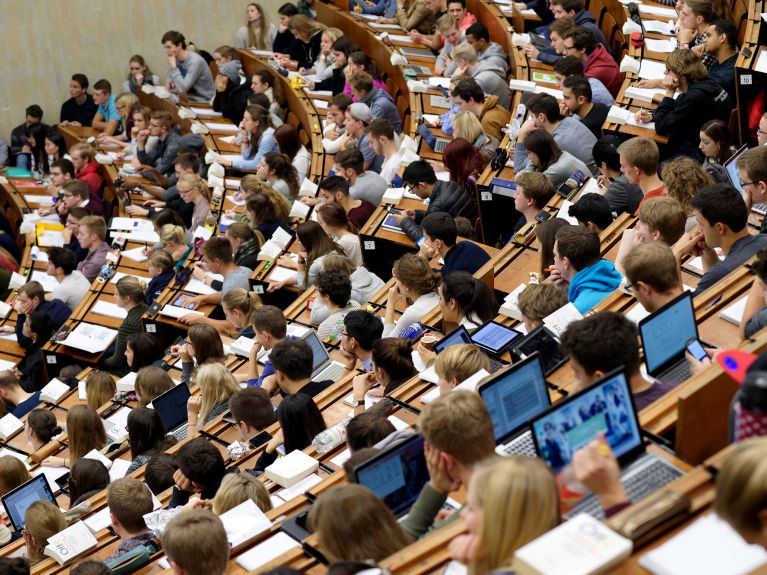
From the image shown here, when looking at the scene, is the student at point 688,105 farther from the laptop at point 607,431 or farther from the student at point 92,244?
the student at point 92,244

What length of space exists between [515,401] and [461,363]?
0.64m

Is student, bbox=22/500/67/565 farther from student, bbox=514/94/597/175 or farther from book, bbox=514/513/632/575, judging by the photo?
student, bbox=514/94/597/175

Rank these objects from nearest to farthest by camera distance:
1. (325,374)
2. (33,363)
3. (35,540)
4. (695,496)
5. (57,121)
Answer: (695,496) → (35,540) → (325,374) → (33,363) → (57,121)

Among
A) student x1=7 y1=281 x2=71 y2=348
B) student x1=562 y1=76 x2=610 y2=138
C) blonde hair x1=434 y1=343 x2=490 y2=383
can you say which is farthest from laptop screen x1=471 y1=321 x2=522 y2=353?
student x1=7 y1=281 x2=71 y2=348

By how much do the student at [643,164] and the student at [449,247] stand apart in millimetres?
868

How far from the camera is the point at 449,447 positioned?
2947 millimetres

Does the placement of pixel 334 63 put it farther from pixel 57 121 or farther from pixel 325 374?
pixel 325 374

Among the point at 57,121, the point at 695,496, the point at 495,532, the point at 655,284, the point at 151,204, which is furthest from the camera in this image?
the point at 57,121

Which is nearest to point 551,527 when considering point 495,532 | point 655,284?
point 495,532

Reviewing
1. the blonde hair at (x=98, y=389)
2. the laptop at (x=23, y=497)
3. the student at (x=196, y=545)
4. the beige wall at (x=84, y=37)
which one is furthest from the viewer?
the beige wall at (x=84, y=37)

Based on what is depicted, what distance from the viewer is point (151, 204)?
30.6 feet

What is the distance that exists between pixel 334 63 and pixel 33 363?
161 inches

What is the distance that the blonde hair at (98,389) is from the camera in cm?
611

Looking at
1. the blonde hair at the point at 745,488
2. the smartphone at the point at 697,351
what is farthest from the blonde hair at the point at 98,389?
the blonde hair at the point at 745,488
